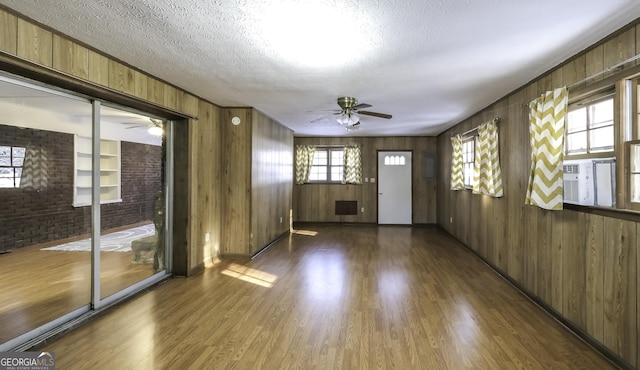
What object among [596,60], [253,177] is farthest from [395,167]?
[596,60]

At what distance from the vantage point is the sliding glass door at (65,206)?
7.91ft

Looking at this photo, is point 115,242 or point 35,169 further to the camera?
point 115,242

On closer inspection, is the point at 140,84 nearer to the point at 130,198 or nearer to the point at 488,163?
the point at 130,198

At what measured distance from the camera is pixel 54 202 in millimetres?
2760

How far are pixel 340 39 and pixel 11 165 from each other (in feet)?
8.72

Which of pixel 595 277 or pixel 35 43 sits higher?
pixel 35 43

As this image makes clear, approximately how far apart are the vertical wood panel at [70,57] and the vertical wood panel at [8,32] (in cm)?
27

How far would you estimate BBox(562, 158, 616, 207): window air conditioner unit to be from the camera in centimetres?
230

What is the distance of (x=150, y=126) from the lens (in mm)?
3816

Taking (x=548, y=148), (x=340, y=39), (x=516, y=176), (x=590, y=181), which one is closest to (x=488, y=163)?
(x=516, y=176)

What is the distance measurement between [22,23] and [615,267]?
4.28 meters

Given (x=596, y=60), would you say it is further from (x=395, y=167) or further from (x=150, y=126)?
(x=395, y=167)

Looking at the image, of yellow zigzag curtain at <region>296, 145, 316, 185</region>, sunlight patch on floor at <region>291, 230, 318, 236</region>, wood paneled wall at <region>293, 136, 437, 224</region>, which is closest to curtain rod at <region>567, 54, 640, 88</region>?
sunlight patch on floor at <region>291, 230, 318, 236</region>

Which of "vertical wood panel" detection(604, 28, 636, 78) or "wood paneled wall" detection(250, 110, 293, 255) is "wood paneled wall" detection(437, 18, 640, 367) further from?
"wood paneled wall" detection(250, 110, 293, 255)
